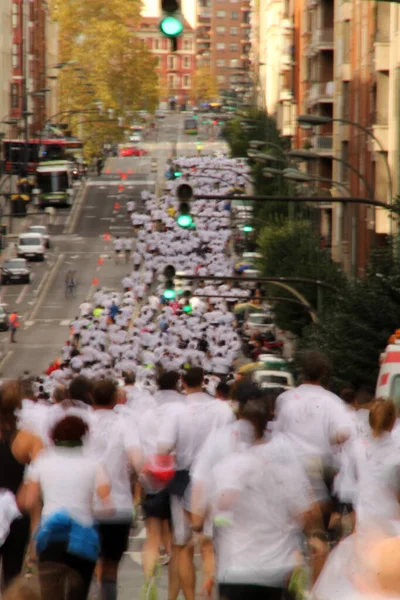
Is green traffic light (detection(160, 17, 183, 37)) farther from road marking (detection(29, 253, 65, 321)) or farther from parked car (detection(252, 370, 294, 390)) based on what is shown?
road marking (detection(29, 253, 65, 321))

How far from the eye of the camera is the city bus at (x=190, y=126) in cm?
16850

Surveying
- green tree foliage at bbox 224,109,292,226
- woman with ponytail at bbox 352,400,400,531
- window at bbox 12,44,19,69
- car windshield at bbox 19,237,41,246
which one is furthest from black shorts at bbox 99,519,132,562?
window at bbox 12,44,19,69

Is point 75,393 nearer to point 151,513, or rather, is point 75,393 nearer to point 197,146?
point 151,513

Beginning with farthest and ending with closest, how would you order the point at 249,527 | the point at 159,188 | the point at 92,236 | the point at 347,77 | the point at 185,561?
1. the point at 159,188
2. the point at 92,236
3. the point at 347,77
4. the point at 185,561
5. the point at 249,527

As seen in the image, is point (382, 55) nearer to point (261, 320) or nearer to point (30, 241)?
point (261, 320)

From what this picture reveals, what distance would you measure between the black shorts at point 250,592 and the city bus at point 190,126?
161m

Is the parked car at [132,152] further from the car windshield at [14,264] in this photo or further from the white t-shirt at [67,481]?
the white t-shirt at [67,481]

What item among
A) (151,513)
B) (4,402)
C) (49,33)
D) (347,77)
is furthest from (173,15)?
(49,33)

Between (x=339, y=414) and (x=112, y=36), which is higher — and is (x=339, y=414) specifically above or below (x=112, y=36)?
below

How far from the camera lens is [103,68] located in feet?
403

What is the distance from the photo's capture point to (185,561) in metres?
10.3

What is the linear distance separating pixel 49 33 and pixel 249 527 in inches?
5289

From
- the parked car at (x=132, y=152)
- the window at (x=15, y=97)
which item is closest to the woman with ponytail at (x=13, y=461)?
the window at (x=15, y=97)

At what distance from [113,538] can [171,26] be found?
323 centimetres
